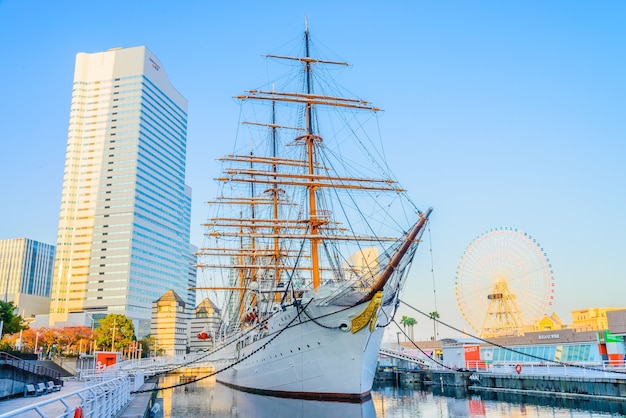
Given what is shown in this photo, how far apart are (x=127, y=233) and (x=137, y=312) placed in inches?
786

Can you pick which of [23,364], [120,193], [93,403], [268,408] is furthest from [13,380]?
[120,193]

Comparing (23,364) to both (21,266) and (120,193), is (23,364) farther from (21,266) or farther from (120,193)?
(21,266)

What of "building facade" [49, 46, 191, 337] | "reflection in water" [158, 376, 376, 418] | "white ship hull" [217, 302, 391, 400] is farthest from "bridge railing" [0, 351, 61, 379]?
"building facade" [49, 46, 191, 337]

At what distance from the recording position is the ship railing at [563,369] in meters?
29.8

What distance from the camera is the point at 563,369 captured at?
3391 centimetres

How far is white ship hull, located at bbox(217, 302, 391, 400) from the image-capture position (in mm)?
26734

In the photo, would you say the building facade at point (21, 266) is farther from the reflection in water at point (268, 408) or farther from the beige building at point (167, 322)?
the reflection in water at point (268, 408)

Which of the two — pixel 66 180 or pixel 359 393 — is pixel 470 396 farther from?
pixel 66 180

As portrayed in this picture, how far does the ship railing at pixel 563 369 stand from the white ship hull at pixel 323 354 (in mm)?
11726

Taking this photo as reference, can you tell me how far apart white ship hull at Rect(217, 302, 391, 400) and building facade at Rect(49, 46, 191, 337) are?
104m

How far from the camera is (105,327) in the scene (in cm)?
7894

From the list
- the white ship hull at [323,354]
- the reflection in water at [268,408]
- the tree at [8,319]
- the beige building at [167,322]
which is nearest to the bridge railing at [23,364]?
the reflection in water at [268,408]

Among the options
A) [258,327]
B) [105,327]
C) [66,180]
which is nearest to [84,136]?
[66,180]

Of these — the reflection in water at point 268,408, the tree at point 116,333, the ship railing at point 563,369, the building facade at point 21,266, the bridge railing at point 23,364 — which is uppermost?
the building facade at point 21,266
